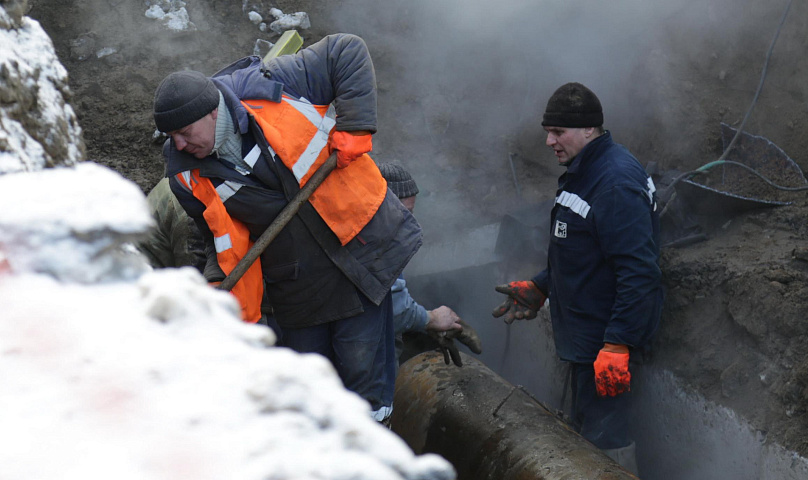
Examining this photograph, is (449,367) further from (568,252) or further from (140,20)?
(140,20)

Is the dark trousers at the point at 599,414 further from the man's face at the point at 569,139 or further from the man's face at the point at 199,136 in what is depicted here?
the man's face at the point at 199,136

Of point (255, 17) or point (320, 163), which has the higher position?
point (320, 163)

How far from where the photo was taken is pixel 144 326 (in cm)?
74

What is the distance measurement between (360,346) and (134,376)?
2.40 m

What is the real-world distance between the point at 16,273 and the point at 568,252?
3.07m

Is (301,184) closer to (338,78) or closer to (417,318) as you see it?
(338,78)

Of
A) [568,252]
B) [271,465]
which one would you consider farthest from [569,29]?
[271,465]

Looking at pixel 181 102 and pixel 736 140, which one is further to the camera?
pixel 736 140

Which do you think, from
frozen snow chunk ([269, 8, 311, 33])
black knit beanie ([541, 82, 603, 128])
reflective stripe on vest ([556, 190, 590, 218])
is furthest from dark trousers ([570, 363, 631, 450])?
frozen snow chunk ([269, 8, 311, 33])

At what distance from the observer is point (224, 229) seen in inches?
104

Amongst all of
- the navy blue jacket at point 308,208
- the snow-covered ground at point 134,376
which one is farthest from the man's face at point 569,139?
the snow-covered ground at point 134,376

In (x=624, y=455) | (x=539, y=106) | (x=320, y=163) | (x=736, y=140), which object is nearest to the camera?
(x=320, y=163)

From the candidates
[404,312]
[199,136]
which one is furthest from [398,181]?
[199,136]

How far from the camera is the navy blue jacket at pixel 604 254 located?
3.26 meters
